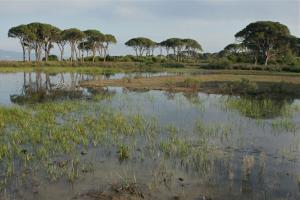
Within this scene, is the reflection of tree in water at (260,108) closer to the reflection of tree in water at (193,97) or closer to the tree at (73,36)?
the reflection of tree in water at (193,97)

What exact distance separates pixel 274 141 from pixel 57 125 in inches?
299

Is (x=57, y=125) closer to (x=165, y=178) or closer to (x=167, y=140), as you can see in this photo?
(x=167, y=140)

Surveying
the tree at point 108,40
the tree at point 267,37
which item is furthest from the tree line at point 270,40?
the tree at point 108,40

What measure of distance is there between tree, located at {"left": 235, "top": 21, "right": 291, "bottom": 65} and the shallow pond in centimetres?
4701

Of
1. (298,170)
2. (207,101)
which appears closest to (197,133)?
(298,170)

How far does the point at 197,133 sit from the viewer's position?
12461 mm

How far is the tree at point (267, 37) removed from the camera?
60.8m

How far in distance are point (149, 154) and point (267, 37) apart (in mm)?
56629

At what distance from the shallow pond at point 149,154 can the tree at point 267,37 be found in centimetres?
4701

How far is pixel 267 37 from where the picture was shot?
6141cm

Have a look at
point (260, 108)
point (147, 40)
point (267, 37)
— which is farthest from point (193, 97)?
point (147, 40)

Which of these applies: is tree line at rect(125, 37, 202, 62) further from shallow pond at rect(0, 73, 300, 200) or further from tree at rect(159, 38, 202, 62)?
shallow pond at rect(0, 73, 300, 200)

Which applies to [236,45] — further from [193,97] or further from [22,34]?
[193,97]

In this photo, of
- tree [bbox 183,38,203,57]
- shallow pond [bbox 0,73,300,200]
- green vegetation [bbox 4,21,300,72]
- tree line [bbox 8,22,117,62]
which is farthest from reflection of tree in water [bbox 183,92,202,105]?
tree [bbox 183,38,203,57]
